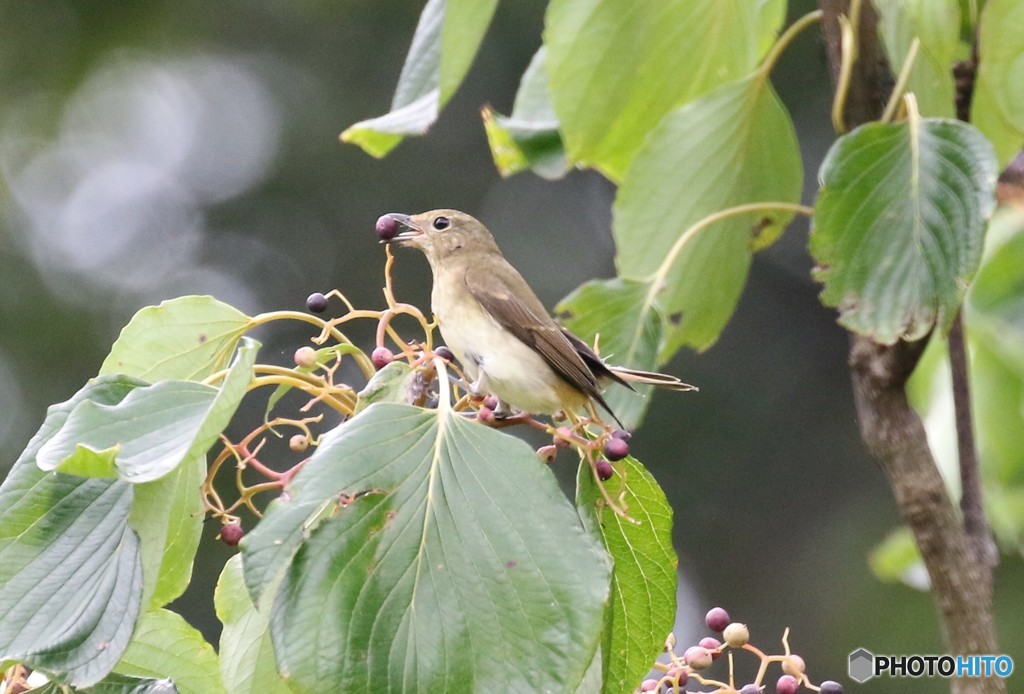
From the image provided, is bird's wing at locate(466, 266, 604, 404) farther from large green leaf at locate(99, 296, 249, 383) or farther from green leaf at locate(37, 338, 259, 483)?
green leaf at locate(37, 338, 259, 483)

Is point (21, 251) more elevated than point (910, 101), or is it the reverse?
point (910, 101)

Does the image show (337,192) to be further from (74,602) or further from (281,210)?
(74,602)

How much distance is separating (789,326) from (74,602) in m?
9.56

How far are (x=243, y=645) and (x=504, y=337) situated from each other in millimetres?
1245

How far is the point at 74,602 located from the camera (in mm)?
1656

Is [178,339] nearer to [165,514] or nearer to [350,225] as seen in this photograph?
[165,514]

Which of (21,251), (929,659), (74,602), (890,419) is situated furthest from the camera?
(21,251)

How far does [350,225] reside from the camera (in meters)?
10.2

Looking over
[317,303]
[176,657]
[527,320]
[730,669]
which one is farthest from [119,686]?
[527,320]

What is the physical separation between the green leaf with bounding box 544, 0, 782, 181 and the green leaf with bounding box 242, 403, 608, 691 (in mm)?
1215

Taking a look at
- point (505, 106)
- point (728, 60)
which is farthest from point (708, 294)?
point (505, 106)

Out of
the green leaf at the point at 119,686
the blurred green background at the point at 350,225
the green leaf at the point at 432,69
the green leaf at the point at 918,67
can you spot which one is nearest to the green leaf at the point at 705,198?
the green leaf at the point at 918,67

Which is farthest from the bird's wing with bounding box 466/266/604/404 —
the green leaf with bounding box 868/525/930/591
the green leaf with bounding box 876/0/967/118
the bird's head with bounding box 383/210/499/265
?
the green leaf with bounding box 868/525/930/591

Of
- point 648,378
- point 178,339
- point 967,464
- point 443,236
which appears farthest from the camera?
point 443,236
